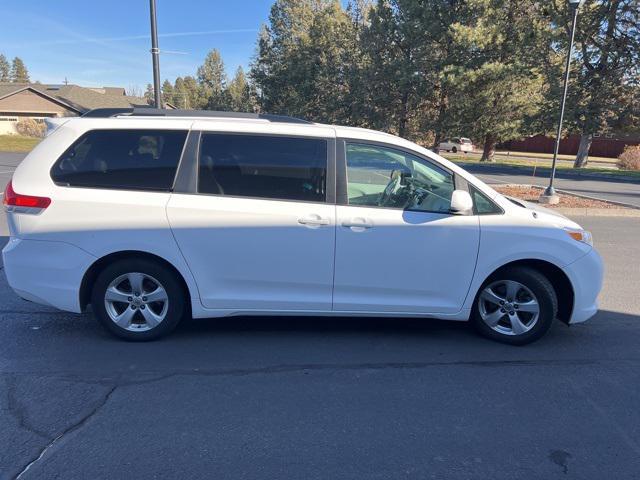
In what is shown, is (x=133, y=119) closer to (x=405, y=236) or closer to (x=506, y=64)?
(x=405, y=236)

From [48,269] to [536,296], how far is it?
4.10m

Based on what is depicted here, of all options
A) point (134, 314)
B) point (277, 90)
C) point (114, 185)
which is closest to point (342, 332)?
point (134, 314)

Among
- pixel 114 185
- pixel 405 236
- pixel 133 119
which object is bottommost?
pixel 405 236

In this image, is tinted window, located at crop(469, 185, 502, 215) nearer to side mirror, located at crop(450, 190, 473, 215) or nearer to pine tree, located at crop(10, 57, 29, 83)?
side mirror, located at crop(450, 190, 473, 215)

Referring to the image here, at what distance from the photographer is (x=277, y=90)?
42438 mm

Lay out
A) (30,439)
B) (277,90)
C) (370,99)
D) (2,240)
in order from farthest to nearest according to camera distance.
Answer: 1. (277,90)
2. (370,99)
3. (2,240)
4. (30,439)

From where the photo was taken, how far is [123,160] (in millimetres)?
4008

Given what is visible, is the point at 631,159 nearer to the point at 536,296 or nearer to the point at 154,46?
the point at 154,46

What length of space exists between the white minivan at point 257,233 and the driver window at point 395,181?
0.7 inches

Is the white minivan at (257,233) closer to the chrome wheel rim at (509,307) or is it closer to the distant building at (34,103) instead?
the chrome wheel rim at (509,307)

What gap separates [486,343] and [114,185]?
3.48 meters

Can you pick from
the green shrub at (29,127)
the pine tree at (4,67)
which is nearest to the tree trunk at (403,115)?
the green shrub at (29,127)

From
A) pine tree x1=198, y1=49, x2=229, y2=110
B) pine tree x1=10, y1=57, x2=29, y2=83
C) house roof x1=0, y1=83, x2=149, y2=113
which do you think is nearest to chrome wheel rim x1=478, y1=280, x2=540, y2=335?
house roof x1=0, y1=83, x2=149, y2=113

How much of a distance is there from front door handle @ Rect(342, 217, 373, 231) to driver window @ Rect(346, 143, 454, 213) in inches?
6.6
